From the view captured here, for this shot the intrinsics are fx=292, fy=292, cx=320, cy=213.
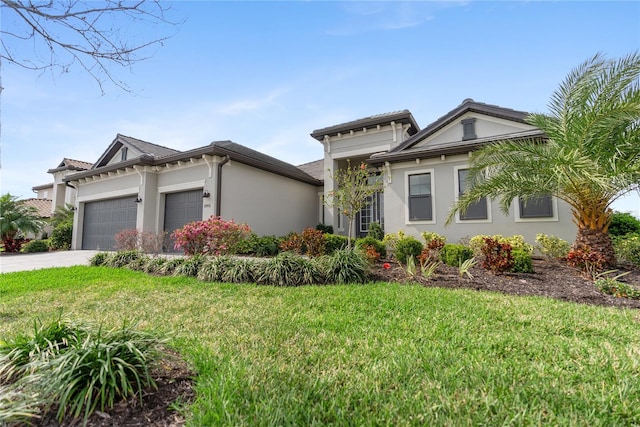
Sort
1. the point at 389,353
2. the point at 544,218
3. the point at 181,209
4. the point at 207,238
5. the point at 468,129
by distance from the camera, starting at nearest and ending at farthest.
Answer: the point at 389,353, the point at 207,238, the point at 544,218, the point at 468,129, the point at 181,209

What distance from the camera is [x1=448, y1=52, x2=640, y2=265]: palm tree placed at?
596cm

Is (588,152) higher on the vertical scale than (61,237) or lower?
higher

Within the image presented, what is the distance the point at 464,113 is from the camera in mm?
11320

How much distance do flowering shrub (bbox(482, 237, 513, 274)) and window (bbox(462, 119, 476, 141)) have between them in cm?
600

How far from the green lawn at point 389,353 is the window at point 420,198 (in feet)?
19.9

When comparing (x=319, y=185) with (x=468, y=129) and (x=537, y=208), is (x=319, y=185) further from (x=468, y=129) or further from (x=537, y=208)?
(x=537, y=208)

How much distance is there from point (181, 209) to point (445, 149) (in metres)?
10.9

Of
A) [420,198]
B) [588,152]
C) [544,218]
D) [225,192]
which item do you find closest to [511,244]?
[544,218]

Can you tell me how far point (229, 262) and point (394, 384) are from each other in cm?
543

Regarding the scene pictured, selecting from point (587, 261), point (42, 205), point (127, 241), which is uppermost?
point (42, 205)

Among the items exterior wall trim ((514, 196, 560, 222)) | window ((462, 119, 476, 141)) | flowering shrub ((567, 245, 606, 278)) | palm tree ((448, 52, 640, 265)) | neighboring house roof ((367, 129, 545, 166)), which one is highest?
window ((462, 119, 476, 141))

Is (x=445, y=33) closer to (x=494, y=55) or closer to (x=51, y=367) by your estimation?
(x=494, y=55)

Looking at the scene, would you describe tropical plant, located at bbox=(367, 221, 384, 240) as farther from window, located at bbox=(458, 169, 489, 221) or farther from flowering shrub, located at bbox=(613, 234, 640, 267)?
flowering shrub, located at bbox=(613, 234, 640, 267)

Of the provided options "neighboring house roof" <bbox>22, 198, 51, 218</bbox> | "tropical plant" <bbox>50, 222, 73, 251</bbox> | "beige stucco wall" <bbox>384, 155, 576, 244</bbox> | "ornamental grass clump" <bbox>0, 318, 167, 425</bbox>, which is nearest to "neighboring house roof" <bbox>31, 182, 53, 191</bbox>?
"neighboring house roof" <bbox>22, 198, 51, 218</bbox>
